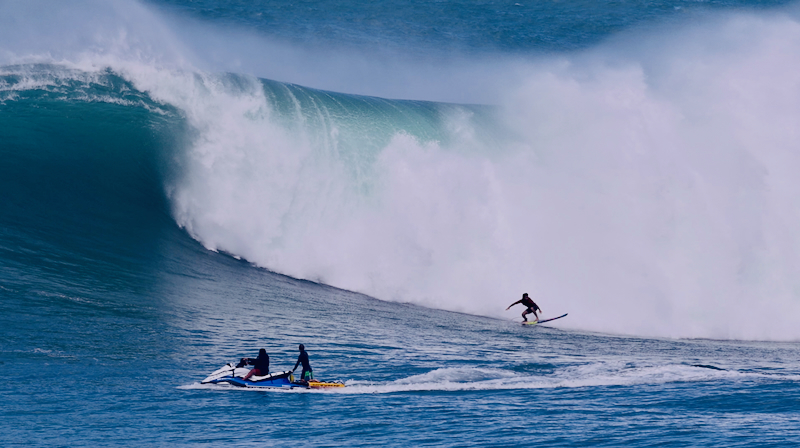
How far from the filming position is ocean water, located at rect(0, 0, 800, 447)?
1123 cm

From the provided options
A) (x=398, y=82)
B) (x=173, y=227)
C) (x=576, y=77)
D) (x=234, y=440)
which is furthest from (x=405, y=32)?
(x=234, y=440)

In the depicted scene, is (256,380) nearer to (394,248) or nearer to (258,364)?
(258,364)

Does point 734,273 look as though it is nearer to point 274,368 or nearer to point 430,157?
point 430,157

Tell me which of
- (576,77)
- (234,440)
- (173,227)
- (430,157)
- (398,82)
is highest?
(398,82)

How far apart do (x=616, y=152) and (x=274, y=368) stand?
12.8m

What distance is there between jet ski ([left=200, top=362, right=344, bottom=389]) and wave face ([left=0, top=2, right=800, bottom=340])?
7.04m

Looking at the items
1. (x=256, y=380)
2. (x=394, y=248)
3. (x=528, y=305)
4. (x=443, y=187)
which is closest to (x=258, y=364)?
(x=256, y=380)

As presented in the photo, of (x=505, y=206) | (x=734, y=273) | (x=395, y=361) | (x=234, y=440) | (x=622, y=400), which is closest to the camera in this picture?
(x=234, y=440)

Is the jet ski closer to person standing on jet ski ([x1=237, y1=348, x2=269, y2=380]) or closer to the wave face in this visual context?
person standing on jet ski ([x1=237, y1=348, x2=269, y2=380])

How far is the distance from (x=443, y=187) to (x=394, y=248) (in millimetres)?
2199

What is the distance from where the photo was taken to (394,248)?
20.1 meters

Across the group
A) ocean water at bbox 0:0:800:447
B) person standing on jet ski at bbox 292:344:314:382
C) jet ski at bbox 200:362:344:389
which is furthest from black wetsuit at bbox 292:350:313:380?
ocean water at bbox 0:0:800:447

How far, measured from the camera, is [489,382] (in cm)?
1273

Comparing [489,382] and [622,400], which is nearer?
[622,400]
